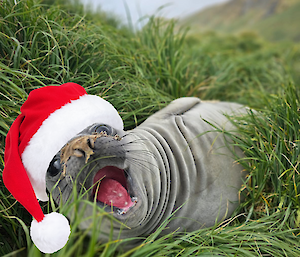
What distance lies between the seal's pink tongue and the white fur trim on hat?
0.24 metres

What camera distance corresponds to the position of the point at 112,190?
1284mm

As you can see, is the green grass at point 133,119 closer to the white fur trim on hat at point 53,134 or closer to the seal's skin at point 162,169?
the seal's skin at point 162,169

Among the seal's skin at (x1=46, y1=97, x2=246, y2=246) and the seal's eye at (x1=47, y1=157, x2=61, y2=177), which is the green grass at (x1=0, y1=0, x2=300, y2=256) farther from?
the seal's eye at (x1=47, y1=157, x2=61, y2=177)

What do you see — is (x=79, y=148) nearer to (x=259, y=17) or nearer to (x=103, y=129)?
(x=103, y=129)

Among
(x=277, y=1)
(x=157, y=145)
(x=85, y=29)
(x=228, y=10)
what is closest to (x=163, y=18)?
(x=85, y=29)

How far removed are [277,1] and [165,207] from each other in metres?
35.2

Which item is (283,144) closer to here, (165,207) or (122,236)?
(165,207)

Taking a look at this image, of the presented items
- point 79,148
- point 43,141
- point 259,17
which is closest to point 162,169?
point 79,148

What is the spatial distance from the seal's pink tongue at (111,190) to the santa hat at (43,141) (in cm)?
25

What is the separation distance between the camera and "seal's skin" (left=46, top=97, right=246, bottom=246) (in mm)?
1163

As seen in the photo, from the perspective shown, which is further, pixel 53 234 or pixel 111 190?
pixel 111 190

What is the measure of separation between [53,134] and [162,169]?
0.62 metres

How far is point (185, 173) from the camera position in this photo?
155 cm

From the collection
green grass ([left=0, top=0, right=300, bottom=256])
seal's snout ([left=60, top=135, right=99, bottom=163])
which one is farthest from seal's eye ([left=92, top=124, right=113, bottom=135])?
green grass ([left=0, top=0, right=300, bottom=256])
